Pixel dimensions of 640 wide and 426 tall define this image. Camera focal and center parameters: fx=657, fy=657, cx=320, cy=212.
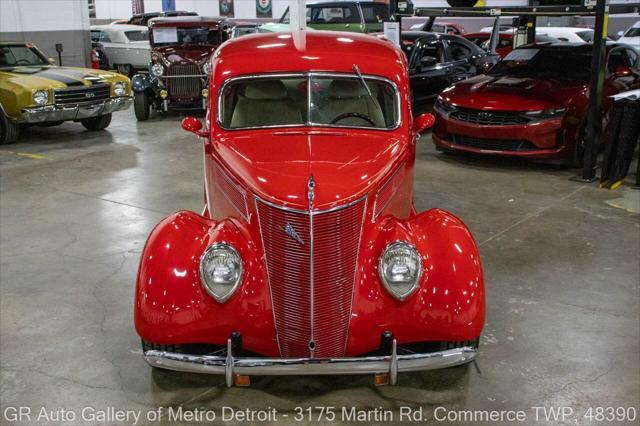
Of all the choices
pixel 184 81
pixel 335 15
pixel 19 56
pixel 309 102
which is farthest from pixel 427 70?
pixel 309 102

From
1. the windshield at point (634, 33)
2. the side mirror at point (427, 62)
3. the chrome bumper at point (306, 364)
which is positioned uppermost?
the windshield at point (634, 33)

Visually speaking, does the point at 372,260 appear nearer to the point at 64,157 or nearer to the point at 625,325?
the point at 625,325

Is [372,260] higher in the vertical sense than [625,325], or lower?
higher

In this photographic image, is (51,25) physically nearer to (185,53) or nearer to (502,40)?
(185,53)

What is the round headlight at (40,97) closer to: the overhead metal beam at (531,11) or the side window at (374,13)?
the overhead metal beam at (531,11)

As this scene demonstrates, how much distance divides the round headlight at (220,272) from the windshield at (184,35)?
10.0m

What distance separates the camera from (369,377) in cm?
351

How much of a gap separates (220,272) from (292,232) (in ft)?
1.27

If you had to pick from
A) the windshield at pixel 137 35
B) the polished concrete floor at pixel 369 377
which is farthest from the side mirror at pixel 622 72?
the windshield at pixel 137 35

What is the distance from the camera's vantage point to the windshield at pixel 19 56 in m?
10.2

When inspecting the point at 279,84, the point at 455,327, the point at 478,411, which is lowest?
the point at 478,411

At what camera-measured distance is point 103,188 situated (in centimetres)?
734

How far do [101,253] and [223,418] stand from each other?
2.58 metres

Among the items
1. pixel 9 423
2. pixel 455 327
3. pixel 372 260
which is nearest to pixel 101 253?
pixel 9 423
